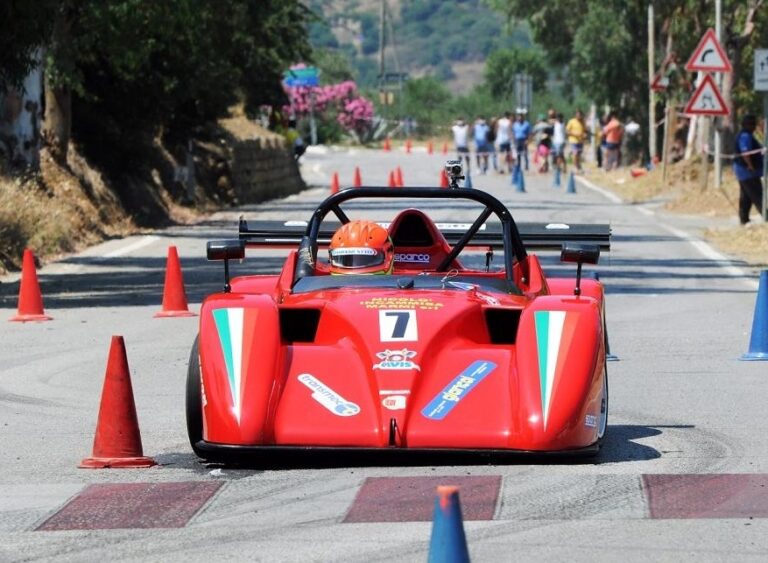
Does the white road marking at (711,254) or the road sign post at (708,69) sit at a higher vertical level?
the road sign post at (708,69)

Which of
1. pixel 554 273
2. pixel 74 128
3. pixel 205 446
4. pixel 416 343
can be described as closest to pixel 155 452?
pixel 205 446

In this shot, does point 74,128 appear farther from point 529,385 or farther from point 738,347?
point 529,385

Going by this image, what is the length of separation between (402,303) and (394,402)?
75 cm

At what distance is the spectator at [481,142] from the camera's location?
5197cm

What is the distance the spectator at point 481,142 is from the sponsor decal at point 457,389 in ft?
141

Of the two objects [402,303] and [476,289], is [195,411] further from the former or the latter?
[476,289]

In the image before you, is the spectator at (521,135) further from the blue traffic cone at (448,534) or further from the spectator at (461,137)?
the blue traffic cone at (448,534)

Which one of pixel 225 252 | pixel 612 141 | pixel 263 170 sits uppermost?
pixel 225 252

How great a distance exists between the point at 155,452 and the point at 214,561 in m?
2.64

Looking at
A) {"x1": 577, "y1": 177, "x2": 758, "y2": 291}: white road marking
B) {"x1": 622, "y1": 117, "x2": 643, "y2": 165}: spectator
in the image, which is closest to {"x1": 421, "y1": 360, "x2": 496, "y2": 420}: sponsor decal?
{"x1": 577, "y1": 177, "x2": 758, "y2": 291}: white road marking

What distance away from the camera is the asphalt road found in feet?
22.5

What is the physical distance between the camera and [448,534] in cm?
506

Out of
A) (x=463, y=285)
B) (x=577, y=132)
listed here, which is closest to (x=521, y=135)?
(x=577, y=132)

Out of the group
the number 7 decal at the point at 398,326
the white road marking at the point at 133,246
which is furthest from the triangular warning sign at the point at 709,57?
the number 7 decal at the point at 398,326
